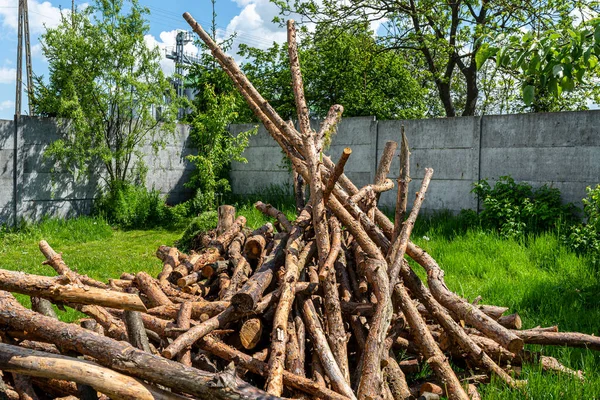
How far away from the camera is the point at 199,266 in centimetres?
590

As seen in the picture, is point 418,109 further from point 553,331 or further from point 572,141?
point 553,331

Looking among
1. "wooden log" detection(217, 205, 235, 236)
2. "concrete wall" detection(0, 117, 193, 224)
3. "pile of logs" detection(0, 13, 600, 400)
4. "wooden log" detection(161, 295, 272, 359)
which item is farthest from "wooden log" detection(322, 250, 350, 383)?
"concrete wall" detection(0, 117, 193, 224)

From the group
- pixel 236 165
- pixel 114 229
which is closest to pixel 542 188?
pixel 236 165

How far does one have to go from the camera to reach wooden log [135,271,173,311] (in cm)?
481

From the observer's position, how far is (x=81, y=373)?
10.3 ft

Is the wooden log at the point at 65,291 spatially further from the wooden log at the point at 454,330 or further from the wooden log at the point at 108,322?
the wooden log at the point at 454,330

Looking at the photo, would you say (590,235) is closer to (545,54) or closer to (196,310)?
(545,54)

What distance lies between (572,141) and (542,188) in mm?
819

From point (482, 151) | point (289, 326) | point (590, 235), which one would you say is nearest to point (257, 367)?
point (289, 326)

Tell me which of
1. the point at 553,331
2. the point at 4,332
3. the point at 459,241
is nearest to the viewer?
the point at 4,332

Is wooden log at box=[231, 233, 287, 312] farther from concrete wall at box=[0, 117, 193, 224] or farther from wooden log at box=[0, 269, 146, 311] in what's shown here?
concrete wall at box=[0, 117, 193, 224]

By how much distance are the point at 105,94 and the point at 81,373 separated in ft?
32.9

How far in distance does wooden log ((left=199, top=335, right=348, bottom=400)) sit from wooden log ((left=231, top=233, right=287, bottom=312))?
0.29 metres

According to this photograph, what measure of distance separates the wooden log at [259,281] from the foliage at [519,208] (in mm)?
4888
